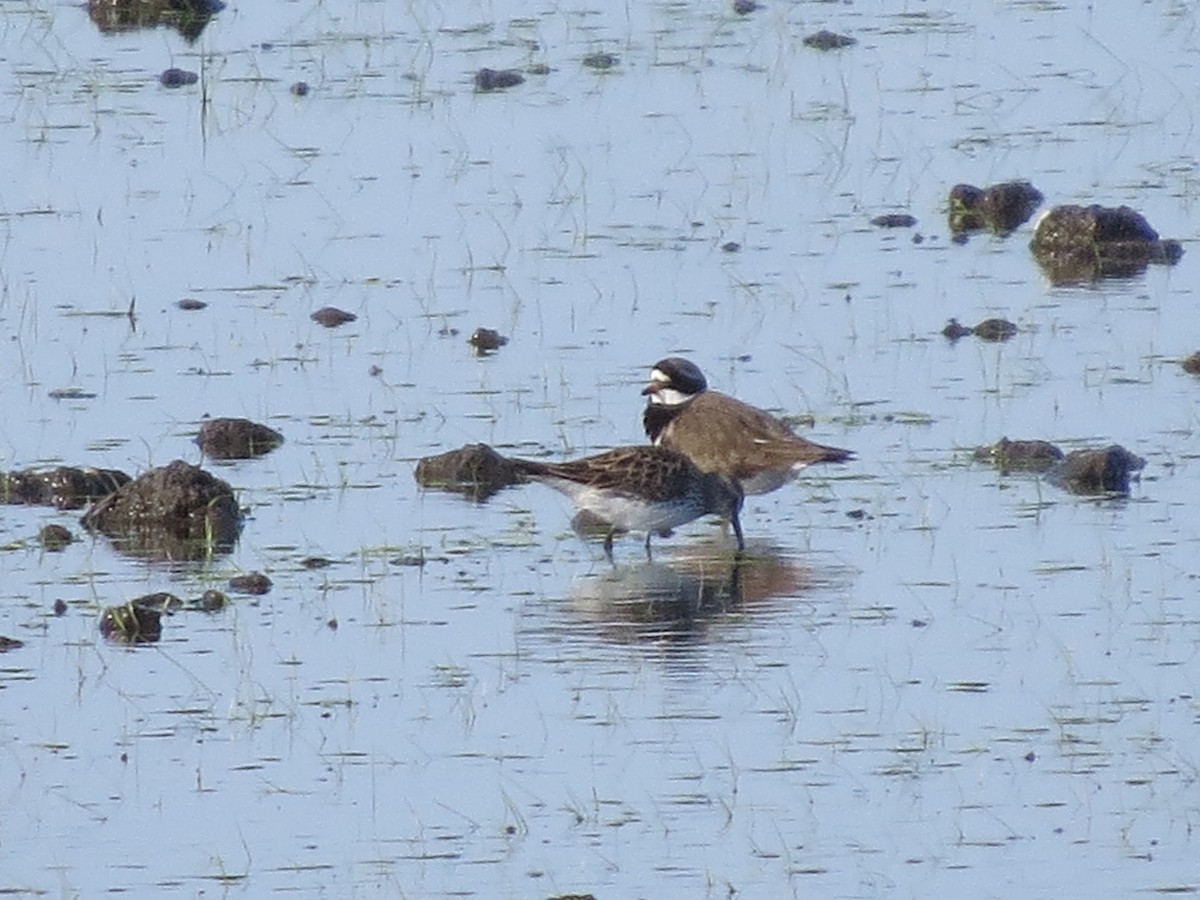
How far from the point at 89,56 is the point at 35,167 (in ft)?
9.78

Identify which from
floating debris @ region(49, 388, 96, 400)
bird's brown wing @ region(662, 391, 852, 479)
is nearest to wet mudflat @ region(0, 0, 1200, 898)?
floating debris @ region(49, 388, 96, 400)

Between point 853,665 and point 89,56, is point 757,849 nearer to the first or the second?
point 853,665

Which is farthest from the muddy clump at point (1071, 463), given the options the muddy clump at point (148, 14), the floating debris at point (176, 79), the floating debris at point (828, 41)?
the muddy clump at point (148, 14)

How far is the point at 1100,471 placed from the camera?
12773mm

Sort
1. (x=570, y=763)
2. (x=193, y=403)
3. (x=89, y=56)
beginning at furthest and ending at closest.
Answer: (x=89, y=56) < (x=193, y=403) < (x=570, y=763)

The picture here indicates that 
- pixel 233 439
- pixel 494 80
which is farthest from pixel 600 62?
pixel 233 439

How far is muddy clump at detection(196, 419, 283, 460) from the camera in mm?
13688

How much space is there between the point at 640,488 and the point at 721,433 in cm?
102

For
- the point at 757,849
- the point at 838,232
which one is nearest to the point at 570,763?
the point at 757,849

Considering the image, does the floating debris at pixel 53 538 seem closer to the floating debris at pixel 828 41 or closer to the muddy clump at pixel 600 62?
the muddy clump at pixel 600 62

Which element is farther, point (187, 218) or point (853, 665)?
point (187, 218)

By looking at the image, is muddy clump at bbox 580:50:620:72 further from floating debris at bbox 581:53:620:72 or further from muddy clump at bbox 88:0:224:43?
muddy clump at bbox 88:0:224:43

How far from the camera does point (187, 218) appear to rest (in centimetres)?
1786

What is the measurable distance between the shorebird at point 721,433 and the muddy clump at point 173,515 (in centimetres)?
188
